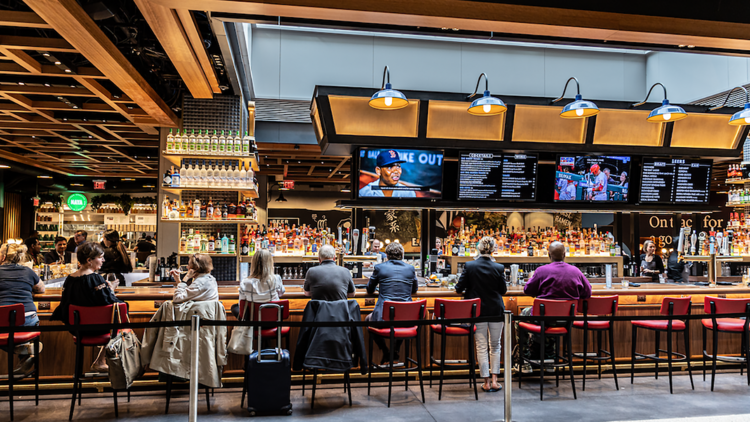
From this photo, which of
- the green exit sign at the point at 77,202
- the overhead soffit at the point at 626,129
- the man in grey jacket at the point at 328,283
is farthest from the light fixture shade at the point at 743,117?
the green exit sign at the point at 77,202

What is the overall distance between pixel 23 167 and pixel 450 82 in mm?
11112

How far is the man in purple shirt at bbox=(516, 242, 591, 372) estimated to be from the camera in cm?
480

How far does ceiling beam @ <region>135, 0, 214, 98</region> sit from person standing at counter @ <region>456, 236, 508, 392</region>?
11.3 feet

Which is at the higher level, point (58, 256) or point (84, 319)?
point (58, 256)

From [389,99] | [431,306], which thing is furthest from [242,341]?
[389,99]

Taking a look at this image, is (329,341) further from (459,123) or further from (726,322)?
(726,322)

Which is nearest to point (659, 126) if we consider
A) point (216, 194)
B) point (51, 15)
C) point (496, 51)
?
point (496, 51)

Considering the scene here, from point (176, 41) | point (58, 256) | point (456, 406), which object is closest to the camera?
point (456, 406)

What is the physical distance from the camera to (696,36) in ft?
13.7

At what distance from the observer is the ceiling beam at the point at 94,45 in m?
3.76

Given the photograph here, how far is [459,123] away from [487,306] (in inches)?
116

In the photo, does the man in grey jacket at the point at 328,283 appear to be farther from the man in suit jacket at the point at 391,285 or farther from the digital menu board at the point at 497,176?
the digital menu board at the point at 497,176

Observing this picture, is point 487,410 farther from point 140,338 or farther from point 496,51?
point 496,51

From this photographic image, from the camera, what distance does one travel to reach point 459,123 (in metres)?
6.78
